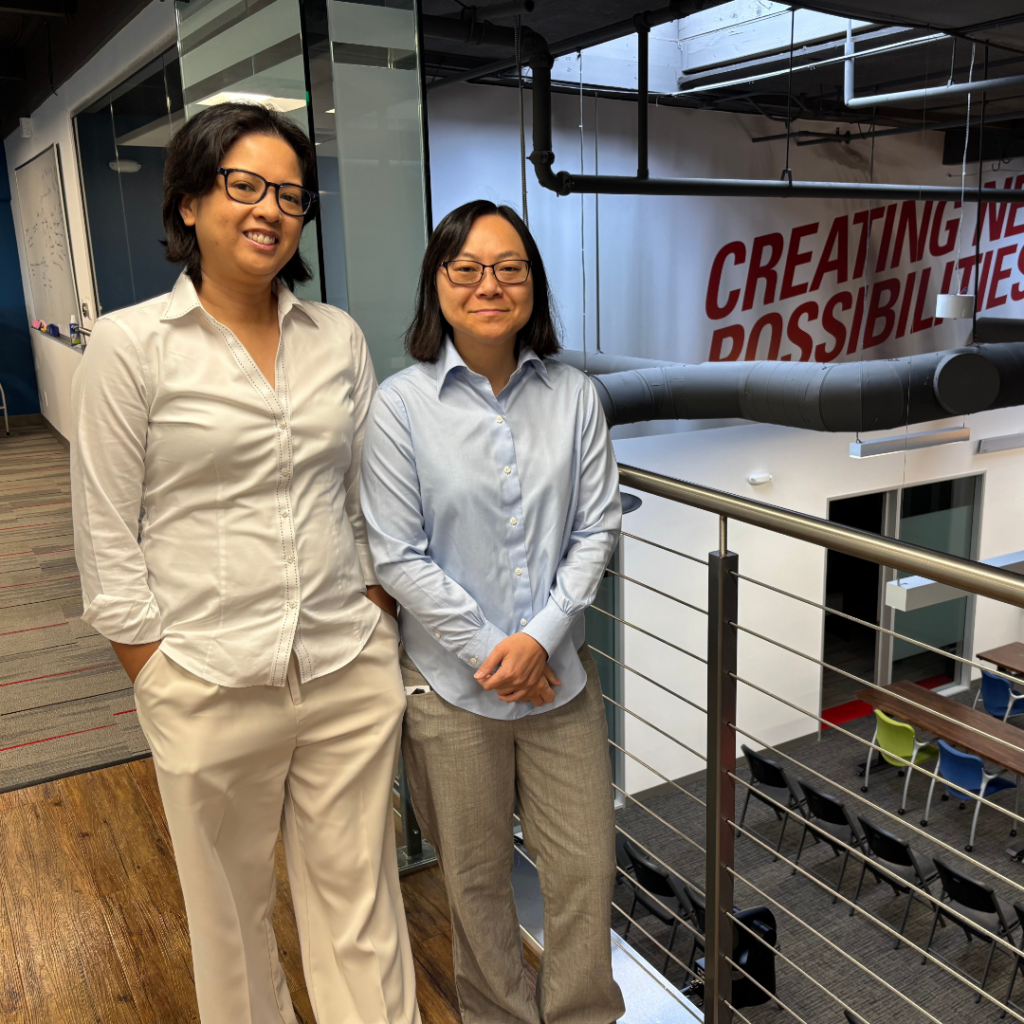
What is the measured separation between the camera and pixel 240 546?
1.07 metres

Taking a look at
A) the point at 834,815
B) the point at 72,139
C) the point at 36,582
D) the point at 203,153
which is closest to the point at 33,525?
Result: the point at 36,582

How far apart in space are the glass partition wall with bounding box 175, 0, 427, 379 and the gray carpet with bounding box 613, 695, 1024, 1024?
396 centimetres

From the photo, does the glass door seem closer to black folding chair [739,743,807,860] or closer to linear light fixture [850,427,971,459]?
linear light fixture [850,427,971,459]

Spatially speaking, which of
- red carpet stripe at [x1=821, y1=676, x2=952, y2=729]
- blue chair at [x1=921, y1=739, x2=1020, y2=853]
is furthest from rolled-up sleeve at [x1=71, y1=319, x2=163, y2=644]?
red carpet stripe at [x1=821, y1=676, x2=952, y2=729]

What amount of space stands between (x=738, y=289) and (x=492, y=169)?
149 cm

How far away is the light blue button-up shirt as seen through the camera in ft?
3.76

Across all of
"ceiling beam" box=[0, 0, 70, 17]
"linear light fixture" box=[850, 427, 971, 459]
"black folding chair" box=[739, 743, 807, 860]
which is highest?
"ceiling beam" box=[0, 0, 70, 17]

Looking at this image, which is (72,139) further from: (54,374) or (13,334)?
(13,334)

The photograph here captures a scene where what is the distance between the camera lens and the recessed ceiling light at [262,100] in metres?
1.52

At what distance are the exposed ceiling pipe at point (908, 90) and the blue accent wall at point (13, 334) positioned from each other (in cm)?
739

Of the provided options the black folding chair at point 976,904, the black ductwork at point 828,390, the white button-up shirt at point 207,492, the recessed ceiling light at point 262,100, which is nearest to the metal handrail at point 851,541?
the white button-up shirt at point 207,492

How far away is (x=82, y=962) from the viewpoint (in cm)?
165

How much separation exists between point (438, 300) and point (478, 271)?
80 millimetres

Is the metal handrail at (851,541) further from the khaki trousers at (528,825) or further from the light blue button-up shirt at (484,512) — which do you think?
the khaki trousers at (528,825)
